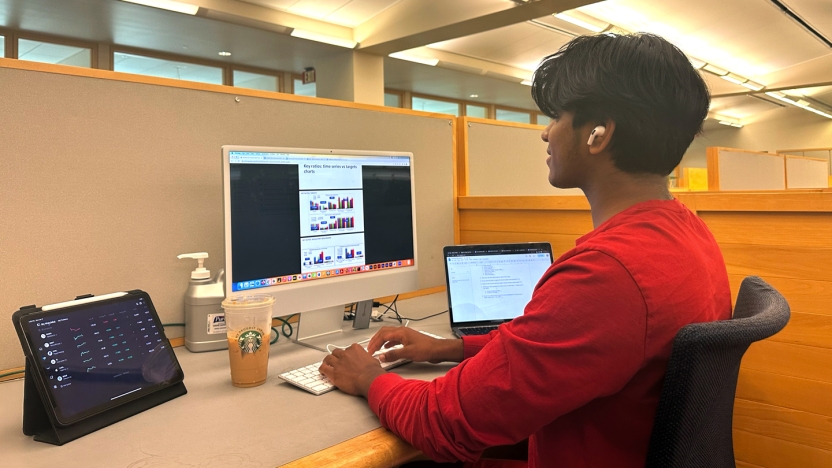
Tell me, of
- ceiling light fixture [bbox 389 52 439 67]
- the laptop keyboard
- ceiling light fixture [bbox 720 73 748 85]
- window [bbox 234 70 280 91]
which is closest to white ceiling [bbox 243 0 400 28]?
ceiling light fixture [bbox 389 52 439 67]

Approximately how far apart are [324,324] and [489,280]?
437mm

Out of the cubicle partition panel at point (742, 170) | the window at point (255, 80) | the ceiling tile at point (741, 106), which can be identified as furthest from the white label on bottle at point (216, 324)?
the ceiling tile at point (741, 106)

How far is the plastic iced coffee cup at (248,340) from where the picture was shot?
1021 mm

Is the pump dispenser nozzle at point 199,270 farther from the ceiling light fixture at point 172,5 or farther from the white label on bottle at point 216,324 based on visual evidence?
the ceiling light fixture at point 172,5

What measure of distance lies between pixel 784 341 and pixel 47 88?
5.37ft

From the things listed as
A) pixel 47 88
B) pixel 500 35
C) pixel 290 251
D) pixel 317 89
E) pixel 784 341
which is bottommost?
pixel 784 341

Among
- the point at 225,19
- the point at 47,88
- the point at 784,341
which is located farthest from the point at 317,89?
the point at 784,341

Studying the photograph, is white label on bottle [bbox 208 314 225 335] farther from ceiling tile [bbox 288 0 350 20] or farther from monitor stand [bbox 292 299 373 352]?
ceiling tile [bbox 288 0 350 20]

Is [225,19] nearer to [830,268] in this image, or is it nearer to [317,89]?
[317,89]

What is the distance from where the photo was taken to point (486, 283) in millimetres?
1449

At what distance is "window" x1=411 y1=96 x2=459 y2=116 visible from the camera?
9320 mm

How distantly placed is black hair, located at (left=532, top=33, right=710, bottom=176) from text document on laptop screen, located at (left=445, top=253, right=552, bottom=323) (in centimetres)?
68

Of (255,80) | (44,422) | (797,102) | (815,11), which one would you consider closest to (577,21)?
(815,11)

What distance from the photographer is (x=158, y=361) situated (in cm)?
99
